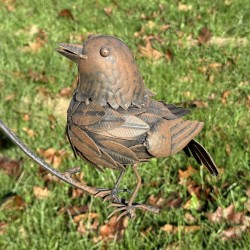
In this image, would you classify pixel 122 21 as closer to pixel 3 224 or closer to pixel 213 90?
pixel 213 90

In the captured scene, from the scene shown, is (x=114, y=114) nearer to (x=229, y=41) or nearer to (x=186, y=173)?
(x=186, y=173)

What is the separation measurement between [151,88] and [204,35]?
115 cm

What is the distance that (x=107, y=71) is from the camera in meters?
1.06

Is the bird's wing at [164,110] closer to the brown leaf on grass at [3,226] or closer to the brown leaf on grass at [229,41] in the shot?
the brown leaf on grass at [3,226]

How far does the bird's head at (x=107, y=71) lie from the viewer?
1049 millimetres

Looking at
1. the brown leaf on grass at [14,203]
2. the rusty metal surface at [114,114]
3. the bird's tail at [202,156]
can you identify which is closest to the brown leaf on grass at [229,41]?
the brown leaf on grass at [14,203]

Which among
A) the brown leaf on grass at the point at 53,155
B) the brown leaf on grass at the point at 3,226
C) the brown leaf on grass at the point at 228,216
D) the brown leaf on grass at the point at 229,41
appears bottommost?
the brown leaf on grass at the point at 3,226

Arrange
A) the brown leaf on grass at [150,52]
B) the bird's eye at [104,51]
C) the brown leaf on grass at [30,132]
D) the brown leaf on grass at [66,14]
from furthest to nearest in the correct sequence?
1. the brown leaf on grass at [66,14]
2. the brown leaf on grass at [150,52]
3. the brown leaf on grass at [30,132]
4. the bird's eye at [104,51]

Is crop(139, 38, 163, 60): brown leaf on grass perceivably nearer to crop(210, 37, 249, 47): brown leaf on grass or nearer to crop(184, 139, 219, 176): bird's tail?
crop(210, 37, 249, 47): brown leaf on grass

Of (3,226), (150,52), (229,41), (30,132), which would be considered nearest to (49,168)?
(3,226)

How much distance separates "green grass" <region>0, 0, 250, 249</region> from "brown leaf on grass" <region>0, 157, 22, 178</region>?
0.04m

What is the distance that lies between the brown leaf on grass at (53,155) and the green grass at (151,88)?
48 mm

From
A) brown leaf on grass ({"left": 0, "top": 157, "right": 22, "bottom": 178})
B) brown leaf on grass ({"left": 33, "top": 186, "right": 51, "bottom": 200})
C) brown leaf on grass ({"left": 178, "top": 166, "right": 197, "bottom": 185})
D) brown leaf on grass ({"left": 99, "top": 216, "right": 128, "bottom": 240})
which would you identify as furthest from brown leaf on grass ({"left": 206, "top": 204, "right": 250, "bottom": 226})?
brown leaf on grass ({"left": 0, "top": 157, "right": 22, "bottom": 178})

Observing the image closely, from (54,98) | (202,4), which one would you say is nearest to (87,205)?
(54,98)
